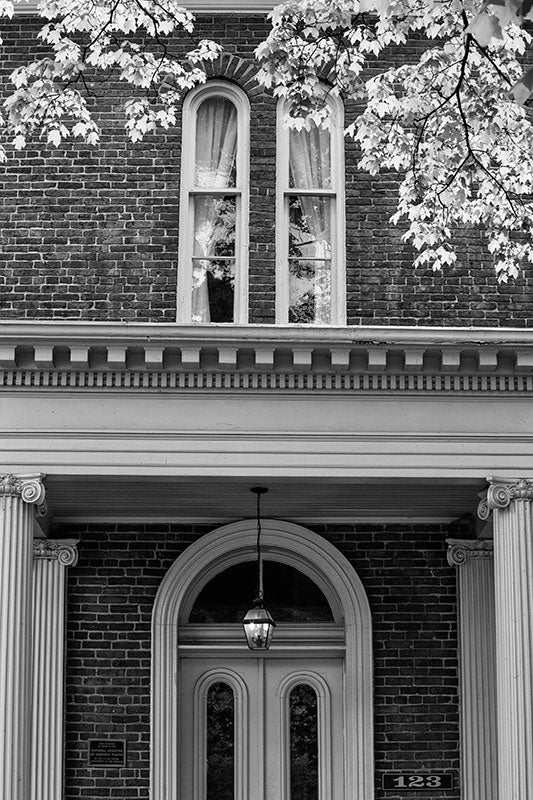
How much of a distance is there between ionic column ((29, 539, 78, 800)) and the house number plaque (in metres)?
3.18

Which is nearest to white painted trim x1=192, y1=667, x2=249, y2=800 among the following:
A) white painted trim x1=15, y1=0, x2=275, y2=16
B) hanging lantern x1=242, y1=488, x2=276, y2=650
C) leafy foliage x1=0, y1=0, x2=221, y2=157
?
hanging lantern x1=242, y1=488, x2=276, y2=650

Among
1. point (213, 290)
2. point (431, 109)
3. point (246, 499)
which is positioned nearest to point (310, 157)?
point (213, 290)

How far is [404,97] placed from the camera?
12.4 m

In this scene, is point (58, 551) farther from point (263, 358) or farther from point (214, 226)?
point (214, 226)

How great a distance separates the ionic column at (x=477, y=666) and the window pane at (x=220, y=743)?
7.61ft

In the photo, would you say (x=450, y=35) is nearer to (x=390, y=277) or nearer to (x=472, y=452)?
(x=390, y=277)

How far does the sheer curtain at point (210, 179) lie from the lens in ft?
45.1

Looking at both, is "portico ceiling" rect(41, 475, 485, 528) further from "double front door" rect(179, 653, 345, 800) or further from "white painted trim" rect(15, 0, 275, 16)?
"white painted trim" rect(15, 0, 275, 16)

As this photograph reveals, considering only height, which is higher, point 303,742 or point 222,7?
point 222,7

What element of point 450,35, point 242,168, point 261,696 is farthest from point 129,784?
point 450,35

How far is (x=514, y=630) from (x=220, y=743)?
3745 mm

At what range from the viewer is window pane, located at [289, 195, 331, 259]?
45.6 ft

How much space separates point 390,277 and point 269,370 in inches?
64.2

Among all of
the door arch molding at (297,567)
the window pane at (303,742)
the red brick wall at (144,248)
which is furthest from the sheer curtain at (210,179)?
the window pane at (303,742)
